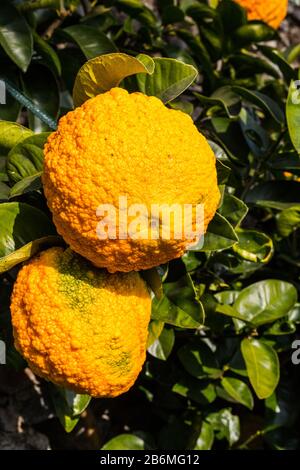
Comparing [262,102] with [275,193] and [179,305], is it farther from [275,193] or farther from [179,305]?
[179,305]

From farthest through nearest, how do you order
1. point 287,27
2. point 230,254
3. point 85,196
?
point 287,27 < point 230,254 < point 85,196

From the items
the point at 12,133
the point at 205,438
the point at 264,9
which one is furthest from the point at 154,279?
the point at 264,9

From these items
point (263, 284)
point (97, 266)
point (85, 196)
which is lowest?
point (263, 284)

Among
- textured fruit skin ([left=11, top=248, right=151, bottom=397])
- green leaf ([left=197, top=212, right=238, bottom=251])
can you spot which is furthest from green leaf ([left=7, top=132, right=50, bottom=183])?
green leaf ([left=197, top=212, right=238, bottom=251])

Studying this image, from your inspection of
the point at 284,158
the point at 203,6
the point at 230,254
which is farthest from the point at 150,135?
the point at 203,6

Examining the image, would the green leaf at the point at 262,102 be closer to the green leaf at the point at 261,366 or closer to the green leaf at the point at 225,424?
the green leaf at the point at 261,366

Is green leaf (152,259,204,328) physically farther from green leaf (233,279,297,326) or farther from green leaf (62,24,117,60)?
green leaf (62,24,117,60)

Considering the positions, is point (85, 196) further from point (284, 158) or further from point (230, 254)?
point (284, 158)
